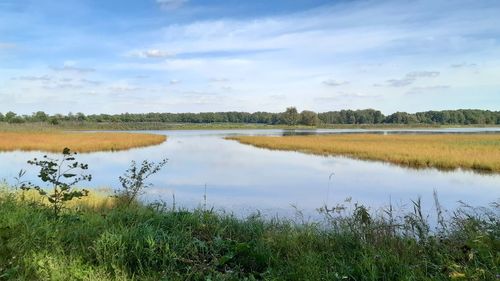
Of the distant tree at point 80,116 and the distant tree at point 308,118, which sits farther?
the distant tree at point 80,116

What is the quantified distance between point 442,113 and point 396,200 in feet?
478

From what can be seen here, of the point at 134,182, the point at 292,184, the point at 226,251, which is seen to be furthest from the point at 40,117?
the point at 226,251

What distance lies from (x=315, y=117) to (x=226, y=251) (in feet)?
411

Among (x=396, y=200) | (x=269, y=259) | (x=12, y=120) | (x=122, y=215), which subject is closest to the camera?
(x=269, y=259)

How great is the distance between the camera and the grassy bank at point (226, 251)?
3.72 m

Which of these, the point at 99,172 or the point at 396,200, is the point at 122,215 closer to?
the point at 396,200

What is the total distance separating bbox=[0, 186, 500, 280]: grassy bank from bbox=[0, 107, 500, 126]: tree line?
406 ft

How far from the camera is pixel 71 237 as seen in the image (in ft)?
14.9

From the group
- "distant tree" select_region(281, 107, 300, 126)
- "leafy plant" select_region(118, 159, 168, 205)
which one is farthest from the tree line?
"leafy plant" select_region(118, 159, 168, 205)

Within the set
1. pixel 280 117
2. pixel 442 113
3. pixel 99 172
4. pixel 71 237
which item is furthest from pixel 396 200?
pixel 442 113

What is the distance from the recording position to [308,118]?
128 m

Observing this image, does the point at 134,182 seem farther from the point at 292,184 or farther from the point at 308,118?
the point at 308,118

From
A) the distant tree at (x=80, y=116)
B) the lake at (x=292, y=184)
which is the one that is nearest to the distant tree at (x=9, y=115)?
the distant tree at (x=80, y=116)

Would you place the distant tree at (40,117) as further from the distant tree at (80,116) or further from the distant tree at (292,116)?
the distant tree at (292,116)
